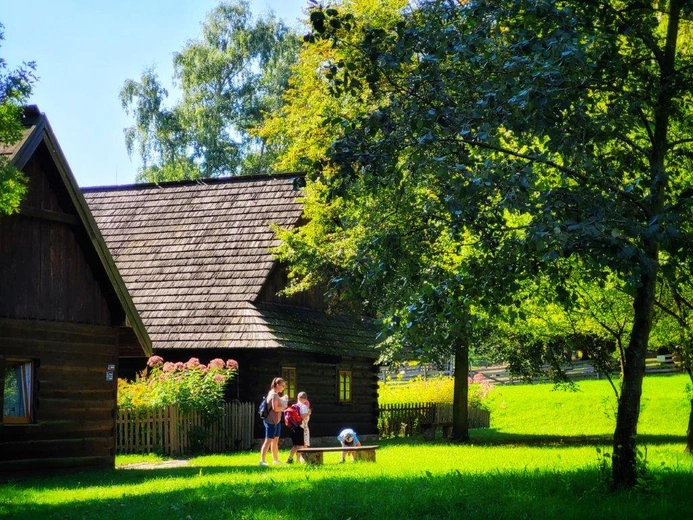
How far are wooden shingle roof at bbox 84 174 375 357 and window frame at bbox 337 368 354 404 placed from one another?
1240 mm

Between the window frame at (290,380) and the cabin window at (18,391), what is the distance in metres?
10.7

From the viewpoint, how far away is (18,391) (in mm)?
19359

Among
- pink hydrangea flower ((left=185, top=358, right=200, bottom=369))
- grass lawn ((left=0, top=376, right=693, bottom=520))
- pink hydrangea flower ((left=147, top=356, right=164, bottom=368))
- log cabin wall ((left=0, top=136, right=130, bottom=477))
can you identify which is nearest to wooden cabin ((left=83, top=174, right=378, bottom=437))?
pink hydrangea flower ((left=185, top=358, right=200, bottom=369))

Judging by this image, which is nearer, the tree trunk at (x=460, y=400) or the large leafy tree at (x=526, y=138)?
the large leafy tree at (x=526, y=138)

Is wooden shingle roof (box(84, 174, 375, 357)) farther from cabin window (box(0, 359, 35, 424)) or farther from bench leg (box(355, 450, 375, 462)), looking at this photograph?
cabin window (box(0, 359, 35, 424))

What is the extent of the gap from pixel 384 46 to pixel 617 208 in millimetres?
3298

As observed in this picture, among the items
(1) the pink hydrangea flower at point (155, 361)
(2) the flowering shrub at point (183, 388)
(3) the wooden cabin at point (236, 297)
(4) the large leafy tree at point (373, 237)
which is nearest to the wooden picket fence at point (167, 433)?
(2) the flowering shrub at point (183, 388)

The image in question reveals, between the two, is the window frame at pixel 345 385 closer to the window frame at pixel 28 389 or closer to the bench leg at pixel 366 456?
the bench leg at pixel 366 456

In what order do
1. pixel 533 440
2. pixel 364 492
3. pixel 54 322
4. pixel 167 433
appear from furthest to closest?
pixel 533 440
pixel 167 433
pixel 54 322
pixel 364 492

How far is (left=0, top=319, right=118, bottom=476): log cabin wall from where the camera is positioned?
1900 cm

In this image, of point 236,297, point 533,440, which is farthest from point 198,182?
point 533,440

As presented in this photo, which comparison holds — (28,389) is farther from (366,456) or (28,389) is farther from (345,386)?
(345,386)

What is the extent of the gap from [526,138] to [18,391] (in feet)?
37.2

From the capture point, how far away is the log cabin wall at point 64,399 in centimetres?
1900
